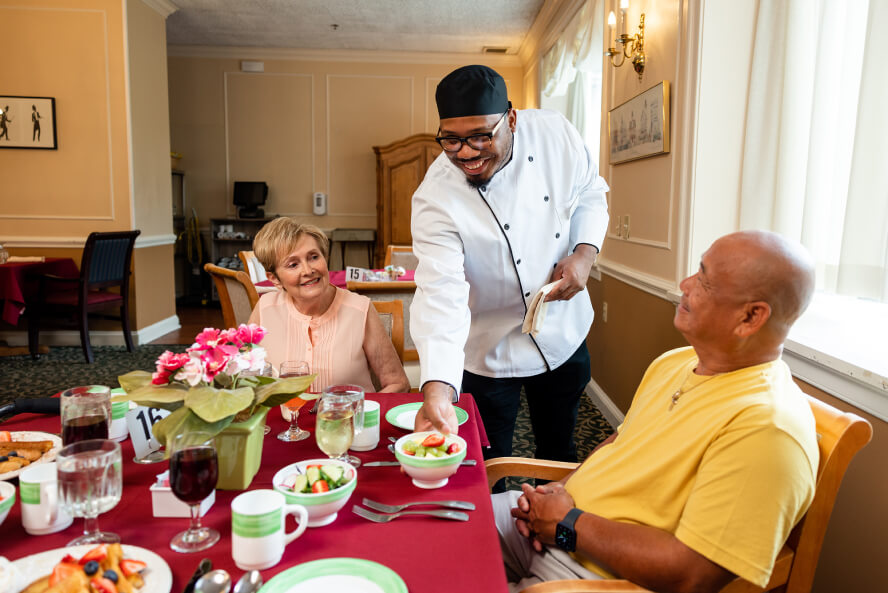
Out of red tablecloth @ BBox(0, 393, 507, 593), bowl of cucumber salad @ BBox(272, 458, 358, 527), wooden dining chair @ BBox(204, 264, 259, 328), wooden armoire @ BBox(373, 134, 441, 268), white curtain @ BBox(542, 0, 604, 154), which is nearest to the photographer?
red tablecloth @ BBox(0, 393, 507, 593)

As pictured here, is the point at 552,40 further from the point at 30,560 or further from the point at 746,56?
the point at 30,560

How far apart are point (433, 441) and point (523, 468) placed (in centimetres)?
34

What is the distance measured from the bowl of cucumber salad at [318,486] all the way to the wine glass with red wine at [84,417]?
40 centimetres

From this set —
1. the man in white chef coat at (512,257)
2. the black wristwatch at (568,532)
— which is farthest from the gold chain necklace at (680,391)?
the man in white chef coat at (512,257)

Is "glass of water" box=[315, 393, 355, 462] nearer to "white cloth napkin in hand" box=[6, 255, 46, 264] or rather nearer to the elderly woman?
the elderly woman

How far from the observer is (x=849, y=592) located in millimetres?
1641

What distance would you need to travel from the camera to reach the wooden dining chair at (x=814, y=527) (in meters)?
1.08

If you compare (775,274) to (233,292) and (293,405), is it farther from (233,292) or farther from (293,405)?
(233,292)

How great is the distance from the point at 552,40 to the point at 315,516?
5937mm

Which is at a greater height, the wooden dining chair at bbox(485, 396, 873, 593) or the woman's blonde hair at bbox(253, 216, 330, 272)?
the woman's blonde hair at bbox(253, 216, 330, 272)

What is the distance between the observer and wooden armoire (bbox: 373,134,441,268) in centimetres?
801

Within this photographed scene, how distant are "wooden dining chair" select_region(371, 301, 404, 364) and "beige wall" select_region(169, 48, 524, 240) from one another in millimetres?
6509

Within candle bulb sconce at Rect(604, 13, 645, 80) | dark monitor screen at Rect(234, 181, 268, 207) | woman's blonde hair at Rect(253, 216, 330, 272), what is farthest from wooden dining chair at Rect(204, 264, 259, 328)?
dark monitor screen at Rect(234, 181, 268, 207)

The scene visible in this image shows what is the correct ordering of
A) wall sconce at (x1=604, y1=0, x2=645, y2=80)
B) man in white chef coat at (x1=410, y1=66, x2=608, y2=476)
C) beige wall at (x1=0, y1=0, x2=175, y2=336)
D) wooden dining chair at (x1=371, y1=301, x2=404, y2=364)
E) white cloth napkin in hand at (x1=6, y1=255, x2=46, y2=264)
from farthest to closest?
beige wall at (x1=0, y1=0, x2=175, y2=336)
white cloth napkin in hand at (x1=6, y1=255, x2=46, y2=264)
wall sconce at (x1=604, y1=0, x2=645, y2=80)
wooden dining chair at (x1=371, y1=301, x2=404, y2=364)
man in white chef coat at (x1=410, y1=66, x2=608, y2=476)
